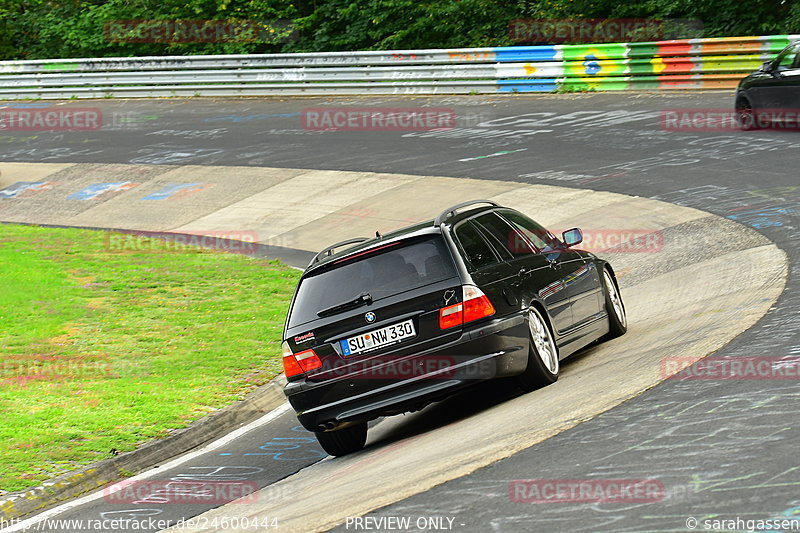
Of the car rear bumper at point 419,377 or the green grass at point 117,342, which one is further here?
the green grass at point 117,342

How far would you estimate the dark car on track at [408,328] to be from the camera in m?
7.95

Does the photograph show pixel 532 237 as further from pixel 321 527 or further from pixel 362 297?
pixel 321 527

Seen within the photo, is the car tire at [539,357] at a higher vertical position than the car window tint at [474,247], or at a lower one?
lower

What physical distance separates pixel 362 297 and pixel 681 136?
13379 mm

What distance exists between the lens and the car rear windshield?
818 centimetres

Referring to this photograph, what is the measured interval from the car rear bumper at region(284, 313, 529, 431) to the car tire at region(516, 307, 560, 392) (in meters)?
0.11

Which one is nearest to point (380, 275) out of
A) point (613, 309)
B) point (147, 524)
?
point (147, 524)

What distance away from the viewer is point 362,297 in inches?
320

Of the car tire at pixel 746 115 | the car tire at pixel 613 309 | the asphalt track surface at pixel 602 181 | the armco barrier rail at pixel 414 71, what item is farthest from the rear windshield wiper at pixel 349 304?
the armco barrier rail at pixel 414 71

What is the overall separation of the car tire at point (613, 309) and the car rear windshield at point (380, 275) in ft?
7.90

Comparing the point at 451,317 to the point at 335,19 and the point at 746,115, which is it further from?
the point at 335,19

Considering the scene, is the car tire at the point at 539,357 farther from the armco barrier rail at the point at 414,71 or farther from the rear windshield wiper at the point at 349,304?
the armco barrier rail at the point at 414,71

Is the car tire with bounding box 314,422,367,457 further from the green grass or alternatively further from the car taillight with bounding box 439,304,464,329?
the green grass

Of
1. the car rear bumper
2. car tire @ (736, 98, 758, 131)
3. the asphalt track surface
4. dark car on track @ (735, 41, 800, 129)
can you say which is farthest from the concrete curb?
car tire @ (736, 98, 758, 131)
